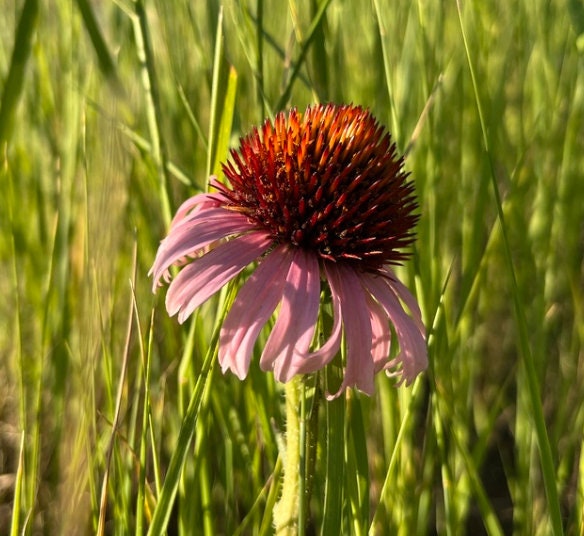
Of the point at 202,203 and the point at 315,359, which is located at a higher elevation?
the point at 202,203

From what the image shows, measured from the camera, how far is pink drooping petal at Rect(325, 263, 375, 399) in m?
0.43

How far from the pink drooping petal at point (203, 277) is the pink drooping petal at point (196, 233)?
0.04 feet

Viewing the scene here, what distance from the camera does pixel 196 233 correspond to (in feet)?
1.56

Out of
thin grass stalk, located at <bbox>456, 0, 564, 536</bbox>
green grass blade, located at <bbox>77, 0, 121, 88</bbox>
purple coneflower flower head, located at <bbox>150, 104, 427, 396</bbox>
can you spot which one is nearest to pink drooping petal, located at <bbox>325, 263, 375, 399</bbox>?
purple coneflower flower head, located at <bbox>150, 104, 427, 396</bbox>

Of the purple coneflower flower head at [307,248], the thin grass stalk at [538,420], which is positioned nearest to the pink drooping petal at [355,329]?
the purple coneflower flower head at [307,248]

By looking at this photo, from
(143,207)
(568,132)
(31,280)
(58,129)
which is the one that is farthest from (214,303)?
(568,132)

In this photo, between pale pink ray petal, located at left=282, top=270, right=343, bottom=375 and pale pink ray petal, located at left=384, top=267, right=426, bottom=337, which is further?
pale pink ray petal, located at left=384, top=267, right=426, bottom=337

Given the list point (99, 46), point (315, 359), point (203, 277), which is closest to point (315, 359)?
point (315, 359)

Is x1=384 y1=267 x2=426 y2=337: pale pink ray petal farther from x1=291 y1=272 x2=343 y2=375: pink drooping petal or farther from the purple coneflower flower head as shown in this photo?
x1=291 y1=272 x2=343 y2=375: pink drooping petal

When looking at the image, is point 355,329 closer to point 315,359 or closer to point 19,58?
point 315,359

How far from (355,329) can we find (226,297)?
10 cm

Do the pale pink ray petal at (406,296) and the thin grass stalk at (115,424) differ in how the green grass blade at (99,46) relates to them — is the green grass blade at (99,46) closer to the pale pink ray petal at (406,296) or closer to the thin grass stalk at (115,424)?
the thin grass stalk at (115,424)

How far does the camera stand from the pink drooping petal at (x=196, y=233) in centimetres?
46

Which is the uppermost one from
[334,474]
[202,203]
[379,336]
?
[202,203]
